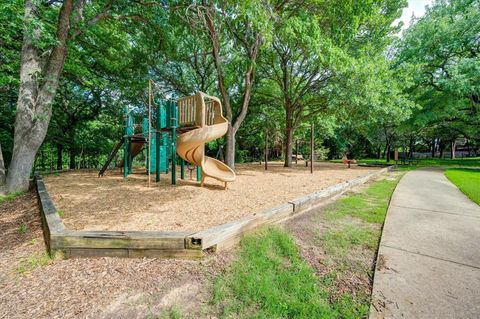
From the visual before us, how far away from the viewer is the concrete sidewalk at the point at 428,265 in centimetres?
191

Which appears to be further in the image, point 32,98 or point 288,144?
point 288,144

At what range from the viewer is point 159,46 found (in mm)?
10266

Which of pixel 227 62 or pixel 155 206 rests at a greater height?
pixel 227 62

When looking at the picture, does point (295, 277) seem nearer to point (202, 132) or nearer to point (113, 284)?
point (113, 284)

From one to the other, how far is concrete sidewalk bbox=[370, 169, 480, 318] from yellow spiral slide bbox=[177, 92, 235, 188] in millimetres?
4342

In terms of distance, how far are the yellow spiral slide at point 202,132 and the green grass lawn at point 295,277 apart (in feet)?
12.1

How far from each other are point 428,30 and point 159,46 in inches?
673

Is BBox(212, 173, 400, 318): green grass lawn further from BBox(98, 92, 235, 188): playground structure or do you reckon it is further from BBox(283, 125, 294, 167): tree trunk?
BBox(283, 125, 294, 167): tree trunk

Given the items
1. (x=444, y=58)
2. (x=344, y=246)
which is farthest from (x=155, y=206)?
(x=444, y=58)

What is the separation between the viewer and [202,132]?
631cm

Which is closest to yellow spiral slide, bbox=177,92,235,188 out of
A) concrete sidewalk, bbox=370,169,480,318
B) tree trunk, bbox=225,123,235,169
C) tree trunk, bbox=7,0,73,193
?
tree trunk, bbox=225,123,235,169

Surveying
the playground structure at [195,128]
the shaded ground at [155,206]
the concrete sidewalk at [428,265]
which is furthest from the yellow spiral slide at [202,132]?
the concrete sidewalk at [428,265]

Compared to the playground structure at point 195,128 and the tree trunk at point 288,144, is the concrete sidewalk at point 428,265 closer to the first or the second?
the playground structure at point 195,128

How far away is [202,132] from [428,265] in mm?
5436
